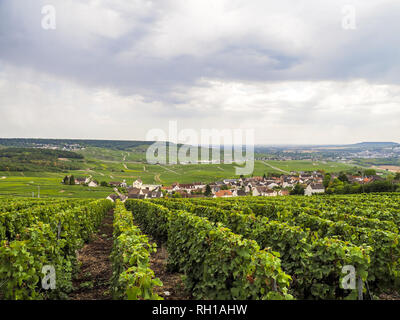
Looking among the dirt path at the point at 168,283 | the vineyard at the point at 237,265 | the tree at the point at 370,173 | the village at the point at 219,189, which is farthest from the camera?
the tree at the point at 370,173

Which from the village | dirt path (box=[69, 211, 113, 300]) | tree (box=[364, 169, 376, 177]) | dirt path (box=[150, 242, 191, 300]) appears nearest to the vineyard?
dirt path (box=[150, 242, 191, 300])

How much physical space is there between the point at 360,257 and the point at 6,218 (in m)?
13.7

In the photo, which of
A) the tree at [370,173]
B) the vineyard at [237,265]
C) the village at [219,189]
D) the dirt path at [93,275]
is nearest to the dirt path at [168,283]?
the vineyard at [237,265]

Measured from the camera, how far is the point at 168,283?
7.33 metres

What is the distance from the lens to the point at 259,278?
4.46 metres

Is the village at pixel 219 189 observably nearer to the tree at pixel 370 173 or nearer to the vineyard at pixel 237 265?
the tree at pixel 370 173

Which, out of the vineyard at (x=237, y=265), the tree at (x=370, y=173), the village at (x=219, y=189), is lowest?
the village at (x=219, y=189)

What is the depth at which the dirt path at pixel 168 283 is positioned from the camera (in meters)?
6.45

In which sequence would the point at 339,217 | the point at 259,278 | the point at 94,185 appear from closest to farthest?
the point at 259,278 → the point at 339,217 → the point at 94,185

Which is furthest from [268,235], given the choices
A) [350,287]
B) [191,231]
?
[350,287]

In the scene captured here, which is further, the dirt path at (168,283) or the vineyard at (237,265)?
the dirt path at (168,283)

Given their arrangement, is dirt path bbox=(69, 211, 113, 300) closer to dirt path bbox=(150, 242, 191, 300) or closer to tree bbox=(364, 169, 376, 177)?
dirt path bbox=(150, 242, 191, 300)

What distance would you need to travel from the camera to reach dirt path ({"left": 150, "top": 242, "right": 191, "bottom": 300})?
645 centimetres
